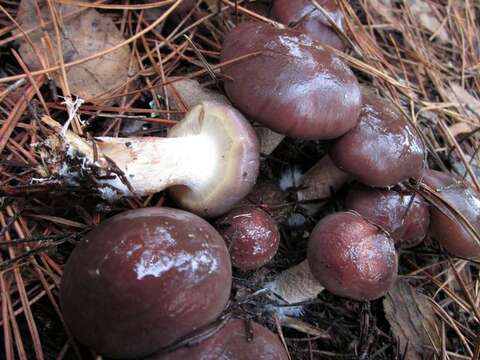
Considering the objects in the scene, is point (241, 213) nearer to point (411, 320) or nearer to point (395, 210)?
point (395, 210)

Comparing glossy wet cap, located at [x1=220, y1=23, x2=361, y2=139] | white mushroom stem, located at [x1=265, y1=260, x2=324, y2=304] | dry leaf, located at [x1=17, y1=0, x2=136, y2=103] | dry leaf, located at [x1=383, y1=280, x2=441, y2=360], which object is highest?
dry leaf, located at [x1=17, y1=0, x2=136, y2=103]

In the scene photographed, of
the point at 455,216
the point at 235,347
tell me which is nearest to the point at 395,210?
the point at 455,216

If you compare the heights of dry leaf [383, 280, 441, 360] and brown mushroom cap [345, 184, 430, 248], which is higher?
brown mushroom cap [345, 184, 430, 248]

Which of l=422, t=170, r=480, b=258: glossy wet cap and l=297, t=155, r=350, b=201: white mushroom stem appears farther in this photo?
l=297, t=155, r=350, b=201: white mushroom stem

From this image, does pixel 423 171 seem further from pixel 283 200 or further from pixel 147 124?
pixel 147 124

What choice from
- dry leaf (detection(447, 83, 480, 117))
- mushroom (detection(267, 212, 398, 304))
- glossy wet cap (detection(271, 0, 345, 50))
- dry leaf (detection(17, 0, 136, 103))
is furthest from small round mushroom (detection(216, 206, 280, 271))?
dry leaf (detection(447, 83, 480, 117))

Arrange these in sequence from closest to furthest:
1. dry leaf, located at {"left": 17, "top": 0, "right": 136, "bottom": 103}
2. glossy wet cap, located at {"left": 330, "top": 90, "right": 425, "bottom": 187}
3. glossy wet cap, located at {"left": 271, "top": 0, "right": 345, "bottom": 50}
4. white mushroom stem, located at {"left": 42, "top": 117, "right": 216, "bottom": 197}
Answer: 1. white mushroom stem, located at {"left": 42, "top": 117, "right": 216, "bottom": 197}
2. glossy wet cap, located at {"left": 330, "top": 90, "right": 425, "bottom": 187}
3. dry leaf, located at {"left": 17, "top": 0, "right": 136, "bottom": 103}
4. glossy wet cap, located at {"left": 271, "top": 0, "right": 345, "bottom": 50}

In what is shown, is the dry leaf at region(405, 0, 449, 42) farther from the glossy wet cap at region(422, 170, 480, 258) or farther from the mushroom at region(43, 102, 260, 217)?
the mushroom at region(43, 102, 260, 217)

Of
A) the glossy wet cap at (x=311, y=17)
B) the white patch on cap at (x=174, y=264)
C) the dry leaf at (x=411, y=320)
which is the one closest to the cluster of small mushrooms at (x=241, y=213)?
the white patch on cap at (x=174, y=264)
